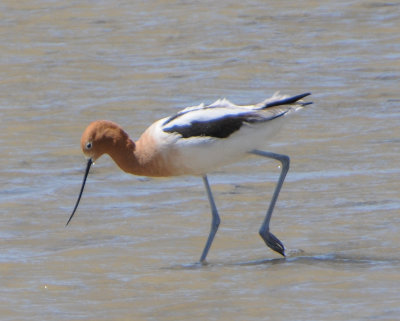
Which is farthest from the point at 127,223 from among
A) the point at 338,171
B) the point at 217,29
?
the point at 217,29

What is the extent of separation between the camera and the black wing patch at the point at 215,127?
22.7ft

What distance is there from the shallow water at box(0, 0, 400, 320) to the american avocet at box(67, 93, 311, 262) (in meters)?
0.52

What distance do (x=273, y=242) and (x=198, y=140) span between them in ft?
2.46

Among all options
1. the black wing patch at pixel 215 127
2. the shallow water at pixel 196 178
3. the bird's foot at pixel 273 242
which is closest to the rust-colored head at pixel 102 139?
the black wing patch at pixel 215 127

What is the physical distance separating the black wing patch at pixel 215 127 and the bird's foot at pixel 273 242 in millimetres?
643

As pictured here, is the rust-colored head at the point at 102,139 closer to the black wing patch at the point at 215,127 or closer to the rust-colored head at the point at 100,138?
the rust-colored head at the point at 100,138

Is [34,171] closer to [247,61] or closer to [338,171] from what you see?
[338,171]

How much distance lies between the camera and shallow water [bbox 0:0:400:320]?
625 cm

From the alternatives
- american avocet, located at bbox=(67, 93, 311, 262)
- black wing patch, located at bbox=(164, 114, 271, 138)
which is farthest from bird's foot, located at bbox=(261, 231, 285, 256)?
black wing patch, located at bbox=(164, 114, 271, 138)

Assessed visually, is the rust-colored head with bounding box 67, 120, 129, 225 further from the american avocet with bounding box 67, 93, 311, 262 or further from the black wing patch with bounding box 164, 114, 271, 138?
the black wing patch with bounding box 164, 114, 271, 138

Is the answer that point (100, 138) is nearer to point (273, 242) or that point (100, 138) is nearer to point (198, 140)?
point (198, 140)

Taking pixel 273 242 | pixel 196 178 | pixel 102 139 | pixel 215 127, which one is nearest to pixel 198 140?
pixel 215 127

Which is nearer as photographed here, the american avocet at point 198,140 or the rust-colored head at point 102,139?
the american avocet at point 198,140

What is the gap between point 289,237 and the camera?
738 centimetres
